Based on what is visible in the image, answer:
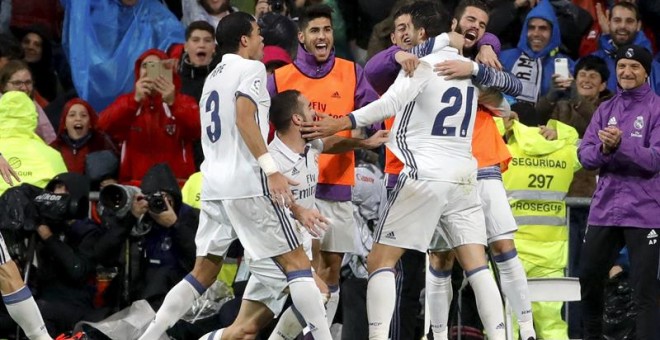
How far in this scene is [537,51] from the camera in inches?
579

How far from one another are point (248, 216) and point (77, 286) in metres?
3.04

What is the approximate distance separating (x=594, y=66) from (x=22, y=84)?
482 centimetres

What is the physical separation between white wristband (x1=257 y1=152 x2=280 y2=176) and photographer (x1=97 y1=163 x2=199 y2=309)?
103 inches

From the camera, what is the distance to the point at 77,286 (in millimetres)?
12695

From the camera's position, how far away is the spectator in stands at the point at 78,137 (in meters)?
14.1

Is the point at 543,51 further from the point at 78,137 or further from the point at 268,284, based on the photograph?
the point at 268,284

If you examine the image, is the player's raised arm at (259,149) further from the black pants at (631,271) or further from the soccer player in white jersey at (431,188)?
the black pants at (631,271)

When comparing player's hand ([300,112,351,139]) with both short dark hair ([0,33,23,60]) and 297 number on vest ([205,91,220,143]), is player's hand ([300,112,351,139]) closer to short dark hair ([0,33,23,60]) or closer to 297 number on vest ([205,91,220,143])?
297 number on vest ([205,91,220,143])

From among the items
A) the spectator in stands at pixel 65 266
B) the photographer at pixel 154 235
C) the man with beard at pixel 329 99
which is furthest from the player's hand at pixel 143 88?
the man with beard at pixel 329 99

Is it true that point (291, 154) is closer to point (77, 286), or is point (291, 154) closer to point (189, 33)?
point (77, 286)

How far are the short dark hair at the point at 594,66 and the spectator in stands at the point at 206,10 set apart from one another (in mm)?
3297

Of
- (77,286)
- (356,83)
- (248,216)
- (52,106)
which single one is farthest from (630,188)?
(52,106)

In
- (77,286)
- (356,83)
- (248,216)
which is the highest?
(356,83)

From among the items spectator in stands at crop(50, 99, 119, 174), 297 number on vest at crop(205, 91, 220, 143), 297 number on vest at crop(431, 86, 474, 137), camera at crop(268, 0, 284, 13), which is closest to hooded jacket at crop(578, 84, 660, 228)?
297 number on vest at crop(431, 86, 474, 137)
